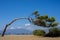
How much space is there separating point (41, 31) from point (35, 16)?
286 cm

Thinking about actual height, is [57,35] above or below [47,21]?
below

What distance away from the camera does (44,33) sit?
33.4 m

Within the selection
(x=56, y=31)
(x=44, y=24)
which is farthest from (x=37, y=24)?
(x=56, y=31)

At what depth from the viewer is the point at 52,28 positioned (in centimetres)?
3331

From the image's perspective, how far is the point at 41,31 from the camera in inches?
1318

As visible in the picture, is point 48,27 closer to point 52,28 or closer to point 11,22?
point 52,28

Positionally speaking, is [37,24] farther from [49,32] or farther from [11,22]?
[11,22]

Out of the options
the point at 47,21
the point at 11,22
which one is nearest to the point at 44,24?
the point at 47,21

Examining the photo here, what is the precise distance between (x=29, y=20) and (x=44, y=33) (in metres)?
3.71

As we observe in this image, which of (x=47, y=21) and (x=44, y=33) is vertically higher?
(x=47, y=21)

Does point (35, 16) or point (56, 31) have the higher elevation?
point (35, 16)

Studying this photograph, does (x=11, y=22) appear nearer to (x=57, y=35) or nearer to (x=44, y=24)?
(x=44, y=24)

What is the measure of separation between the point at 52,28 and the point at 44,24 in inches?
63.9

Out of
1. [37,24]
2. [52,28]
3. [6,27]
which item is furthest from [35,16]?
[6,27]
